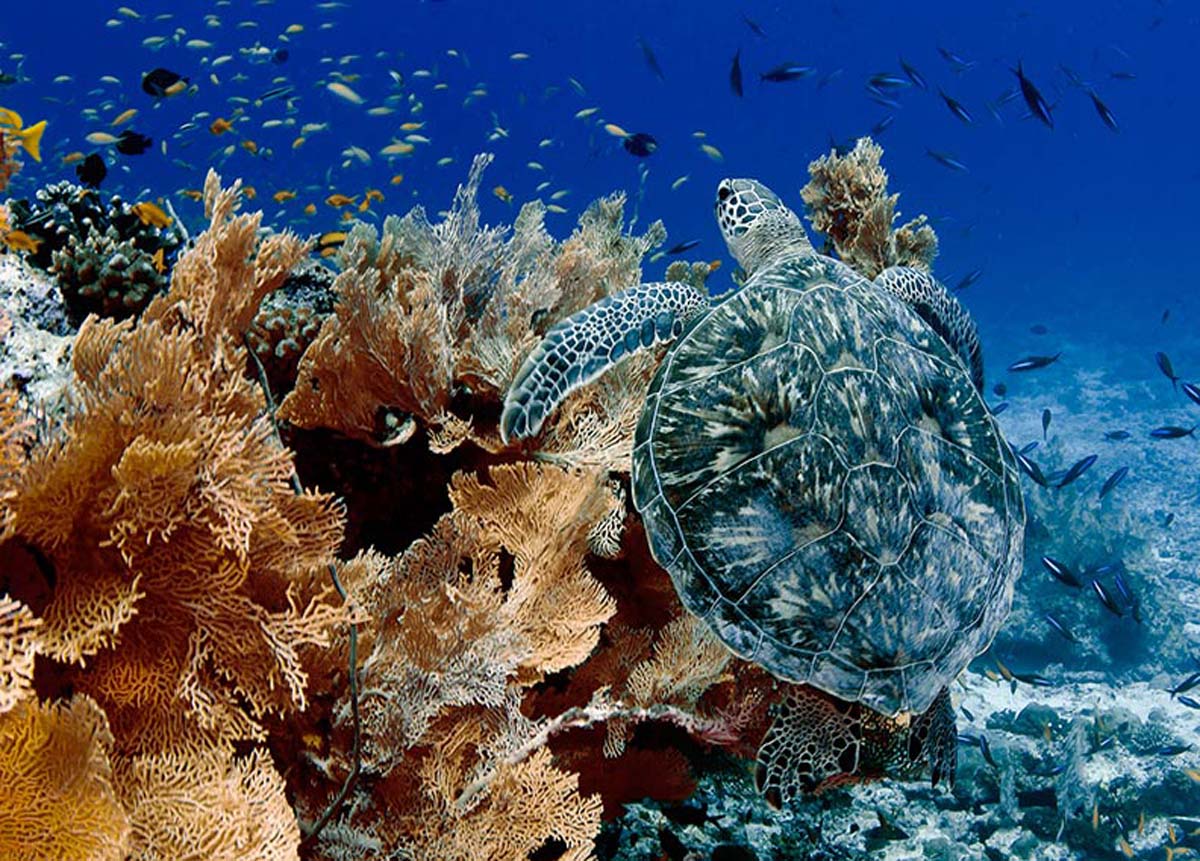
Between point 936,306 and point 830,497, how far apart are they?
171 cm

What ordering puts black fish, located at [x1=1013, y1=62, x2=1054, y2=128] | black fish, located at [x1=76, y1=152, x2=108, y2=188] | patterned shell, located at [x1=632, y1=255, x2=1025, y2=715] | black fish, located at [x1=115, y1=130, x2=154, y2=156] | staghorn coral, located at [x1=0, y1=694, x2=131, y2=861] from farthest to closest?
black fish, located at [x1=1013, y1=62, x2=1054, y2=128] < black fish, located at [x1=115, y1=130, x2=154, y2=156] < black fish, located at [x1=76, y1=152, x2=108, y2=188] < patterned shell, located at [x1=632, y1=255, x2=1025, y2=715] < staghorn coral, located at [x1=0, y1=694, x2=131, y2=861]

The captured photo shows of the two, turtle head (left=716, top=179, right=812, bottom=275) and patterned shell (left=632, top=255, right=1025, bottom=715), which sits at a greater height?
turtle head (left=716, top=179, right=812, bottom=275)

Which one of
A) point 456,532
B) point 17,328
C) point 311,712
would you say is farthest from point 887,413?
point 17,328

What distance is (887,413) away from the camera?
2.27 m

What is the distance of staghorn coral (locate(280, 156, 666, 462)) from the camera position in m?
2.45

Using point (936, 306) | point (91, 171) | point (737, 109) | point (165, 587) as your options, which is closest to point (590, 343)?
point (165, 587)

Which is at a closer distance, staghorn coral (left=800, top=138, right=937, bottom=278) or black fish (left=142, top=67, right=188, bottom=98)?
staghorn coral (left=800, top=138, right=937, bottom=278)

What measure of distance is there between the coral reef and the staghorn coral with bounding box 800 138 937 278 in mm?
3387

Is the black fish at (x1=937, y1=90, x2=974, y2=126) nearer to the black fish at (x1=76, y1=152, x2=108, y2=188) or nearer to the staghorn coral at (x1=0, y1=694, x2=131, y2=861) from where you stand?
the black fish at (x1=76, y1=152, x2=108, y2=188)

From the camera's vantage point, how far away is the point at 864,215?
3.86 meters

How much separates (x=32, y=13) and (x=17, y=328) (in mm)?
88801

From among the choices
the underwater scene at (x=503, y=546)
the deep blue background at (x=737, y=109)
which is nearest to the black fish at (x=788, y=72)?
the underwater scene at (x=503, y=546)

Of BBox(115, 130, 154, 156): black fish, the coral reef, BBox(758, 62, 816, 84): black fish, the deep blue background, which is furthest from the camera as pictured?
the deep blue background

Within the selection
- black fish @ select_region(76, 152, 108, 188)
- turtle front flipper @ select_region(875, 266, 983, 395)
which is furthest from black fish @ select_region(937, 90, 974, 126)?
black fish @ select_region(76, 152, 108, 188)
